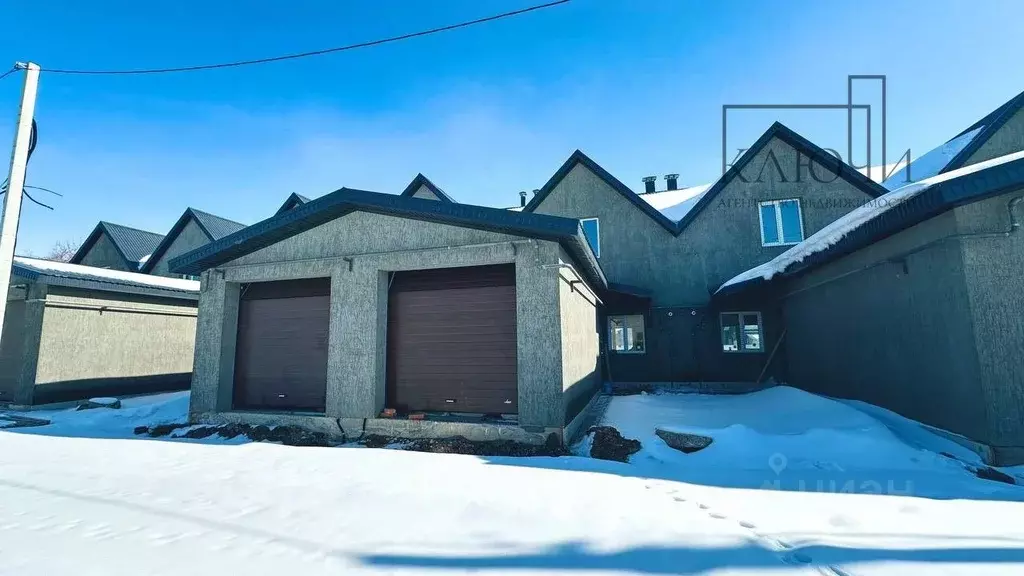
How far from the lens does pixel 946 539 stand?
3207 mm

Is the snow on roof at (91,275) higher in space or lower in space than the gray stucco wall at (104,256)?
lower

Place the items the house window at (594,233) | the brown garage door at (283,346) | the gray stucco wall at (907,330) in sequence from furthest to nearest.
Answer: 1. the house window at (594,233)
2. the brown garage door at (283,346)
3. the gray stucco wall at (907,330)

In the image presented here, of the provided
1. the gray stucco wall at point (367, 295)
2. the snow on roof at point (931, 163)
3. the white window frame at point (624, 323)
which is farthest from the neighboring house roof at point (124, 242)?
the snow on roof at point (931, 163)

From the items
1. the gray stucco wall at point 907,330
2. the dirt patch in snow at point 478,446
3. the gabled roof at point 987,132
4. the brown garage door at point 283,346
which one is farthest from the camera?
the gabled roof at point 987,132

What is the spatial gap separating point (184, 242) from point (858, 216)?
88.1 feet

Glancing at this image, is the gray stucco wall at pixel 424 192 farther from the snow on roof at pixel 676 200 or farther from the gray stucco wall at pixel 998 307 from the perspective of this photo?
the gray stucco wall at pixel 998 307

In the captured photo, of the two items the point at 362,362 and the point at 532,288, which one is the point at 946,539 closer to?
the point at 532,288

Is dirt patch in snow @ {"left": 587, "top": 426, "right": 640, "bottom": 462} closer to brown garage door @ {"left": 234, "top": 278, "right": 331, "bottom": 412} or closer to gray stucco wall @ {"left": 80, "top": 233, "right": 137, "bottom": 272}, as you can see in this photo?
brown garage door @ {"left": 234, "top": 278, "right": 331, "bottom": 412}

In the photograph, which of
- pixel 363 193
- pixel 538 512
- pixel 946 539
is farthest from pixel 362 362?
pixel 946 539

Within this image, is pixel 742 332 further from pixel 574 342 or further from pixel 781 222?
pixel 574 342

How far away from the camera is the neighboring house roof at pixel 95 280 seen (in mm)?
10697

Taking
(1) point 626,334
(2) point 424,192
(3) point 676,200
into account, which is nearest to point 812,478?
(1) point 626,334

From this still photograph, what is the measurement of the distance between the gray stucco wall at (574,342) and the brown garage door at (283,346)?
4.85 m

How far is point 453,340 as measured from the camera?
8008mm
